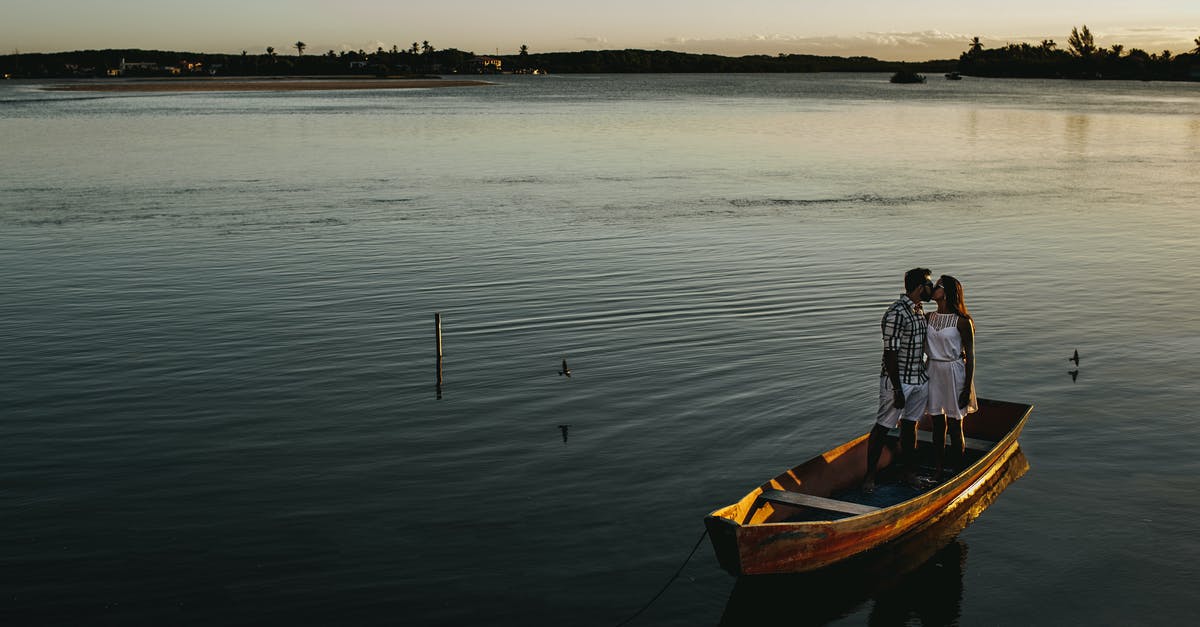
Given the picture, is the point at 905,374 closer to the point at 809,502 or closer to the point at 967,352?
the point at 967,352

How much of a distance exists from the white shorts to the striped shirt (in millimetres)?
108

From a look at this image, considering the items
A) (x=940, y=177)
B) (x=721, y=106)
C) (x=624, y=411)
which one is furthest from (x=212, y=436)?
(x=721, y=106)

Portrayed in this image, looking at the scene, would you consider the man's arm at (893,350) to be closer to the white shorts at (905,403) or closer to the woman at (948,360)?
the white shorts at (905,403)

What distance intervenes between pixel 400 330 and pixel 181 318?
471cm

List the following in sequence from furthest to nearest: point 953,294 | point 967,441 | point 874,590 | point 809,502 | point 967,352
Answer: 1. point 967,441
2. point 967,352
3. point 953,294
4. point 874,590
5. point 809,502

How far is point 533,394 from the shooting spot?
17.0 metres

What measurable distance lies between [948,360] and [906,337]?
753 mm

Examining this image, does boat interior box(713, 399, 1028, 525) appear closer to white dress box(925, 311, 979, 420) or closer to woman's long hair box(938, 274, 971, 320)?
white dress box(925, 311, 979, 420)

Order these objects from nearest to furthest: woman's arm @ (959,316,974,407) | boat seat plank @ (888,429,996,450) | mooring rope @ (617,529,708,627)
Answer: mooring rope @ (617,529,708,627) → woman's arm @ (959,316,974,407) → boat seat plank @ (888,429,996,450)

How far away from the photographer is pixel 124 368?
18.3 m

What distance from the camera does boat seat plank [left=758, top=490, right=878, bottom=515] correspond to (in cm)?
1098

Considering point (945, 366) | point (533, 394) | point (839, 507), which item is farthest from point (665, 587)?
point (533, 394)

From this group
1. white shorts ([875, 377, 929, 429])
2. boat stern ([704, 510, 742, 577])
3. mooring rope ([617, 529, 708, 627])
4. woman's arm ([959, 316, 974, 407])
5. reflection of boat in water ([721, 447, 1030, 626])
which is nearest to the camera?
boat stern ([704, 510, 742, 577])

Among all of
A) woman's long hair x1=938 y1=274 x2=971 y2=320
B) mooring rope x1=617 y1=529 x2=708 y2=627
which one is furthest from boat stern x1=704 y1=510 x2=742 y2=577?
woman's long hair x1=938 y1=274 x2=971 y2=320
